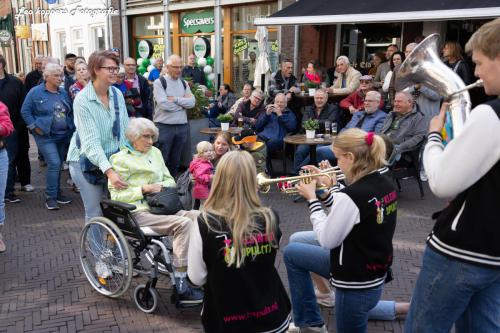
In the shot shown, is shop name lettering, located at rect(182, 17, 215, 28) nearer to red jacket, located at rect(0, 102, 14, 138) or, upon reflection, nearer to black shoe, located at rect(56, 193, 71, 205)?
black shoe, located at rect(56, 193, 71, 205)

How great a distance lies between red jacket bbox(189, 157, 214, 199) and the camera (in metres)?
4.47

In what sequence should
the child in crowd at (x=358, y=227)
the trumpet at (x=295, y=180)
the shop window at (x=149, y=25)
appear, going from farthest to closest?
the shop window at (x=149, y=25), the trumpet at (x=295, y=180), the child in crowd at (x=358, y=227)

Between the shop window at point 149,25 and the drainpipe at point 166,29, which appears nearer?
the drainpipe at point 166,29

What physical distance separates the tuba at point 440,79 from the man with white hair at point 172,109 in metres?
4.38

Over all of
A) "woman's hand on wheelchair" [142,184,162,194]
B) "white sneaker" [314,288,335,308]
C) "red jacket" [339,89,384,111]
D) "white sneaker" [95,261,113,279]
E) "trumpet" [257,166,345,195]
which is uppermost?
"red jacket" [339,89,384,111]

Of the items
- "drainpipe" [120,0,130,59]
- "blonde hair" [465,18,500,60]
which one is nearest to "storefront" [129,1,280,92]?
"drainpipe" [120,0,130,59]

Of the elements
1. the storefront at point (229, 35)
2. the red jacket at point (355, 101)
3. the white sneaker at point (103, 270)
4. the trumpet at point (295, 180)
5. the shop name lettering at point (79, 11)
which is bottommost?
the white sneaker at point (103, 270)

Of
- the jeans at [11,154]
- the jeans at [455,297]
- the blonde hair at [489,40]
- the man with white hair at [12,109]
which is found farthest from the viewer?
the jeans at [11,154]

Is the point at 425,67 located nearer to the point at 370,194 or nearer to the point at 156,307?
the point at 370,194

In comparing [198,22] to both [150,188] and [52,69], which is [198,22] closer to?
[52,69]

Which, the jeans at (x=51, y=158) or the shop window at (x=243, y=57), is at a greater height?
the shop window at (x=243, y=57)

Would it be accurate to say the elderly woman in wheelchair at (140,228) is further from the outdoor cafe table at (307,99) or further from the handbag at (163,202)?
the outdoor cafe table at (307,99)

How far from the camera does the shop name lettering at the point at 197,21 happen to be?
14.4m

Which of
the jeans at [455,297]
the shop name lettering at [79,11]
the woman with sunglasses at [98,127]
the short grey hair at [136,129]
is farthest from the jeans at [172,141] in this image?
the shop name lettering at [79,11]
